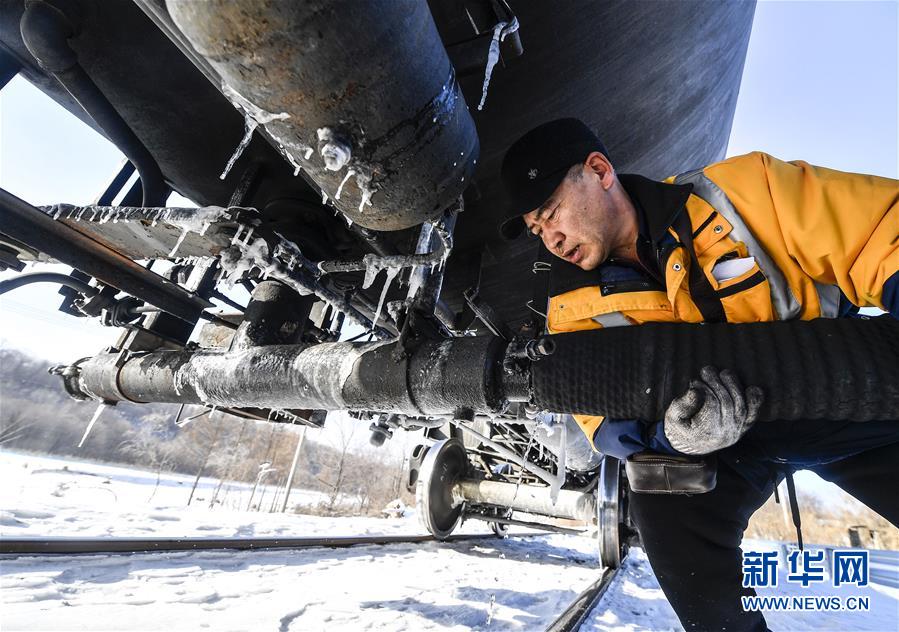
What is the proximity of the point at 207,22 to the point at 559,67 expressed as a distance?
1.49 m

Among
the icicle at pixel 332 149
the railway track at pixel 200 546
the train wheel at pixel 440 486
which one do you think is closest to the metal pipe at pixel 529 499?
the train wheel at pixel 440 486

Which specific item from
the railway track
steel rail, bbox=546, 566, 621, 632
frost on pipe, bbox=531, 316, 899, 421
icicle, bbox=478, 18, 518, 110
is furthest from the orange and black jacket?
the railway track

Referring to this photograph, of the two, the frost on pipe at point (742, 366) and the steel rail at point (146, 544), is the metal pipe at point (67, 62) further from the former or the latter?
the steel rail at point (146, 544)

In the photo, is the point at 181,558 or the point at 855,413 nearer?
the point at 855,413

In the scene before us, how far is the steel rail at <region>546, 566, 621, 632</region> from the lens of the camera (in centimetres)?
242

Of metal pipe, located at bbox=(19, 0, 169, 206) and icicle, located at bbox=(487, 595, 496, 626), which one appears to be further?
icicle, located at bbox=(487, 595, 496, 626)

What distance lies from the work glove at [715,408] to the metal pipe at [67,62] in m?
2.48

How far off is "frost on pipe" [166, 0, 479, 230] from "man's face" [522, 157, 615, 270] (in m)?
0.45

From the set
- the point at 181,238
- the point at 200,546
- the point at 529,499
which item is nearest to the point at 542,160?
the point at 181,238

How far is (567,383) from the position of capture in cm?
117

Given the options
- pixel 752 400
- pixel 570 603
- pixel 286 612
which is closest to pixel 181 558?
pixel 286 612

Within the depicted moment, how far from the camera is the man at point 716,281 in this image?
1.05 m

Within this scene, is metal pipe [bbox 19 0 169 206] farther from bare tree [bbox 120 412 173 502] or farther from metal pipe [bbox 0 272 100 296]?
bare tree [bbox 120 412 173 502]

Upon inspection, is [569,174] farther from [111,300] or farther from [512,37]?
[111,300]
